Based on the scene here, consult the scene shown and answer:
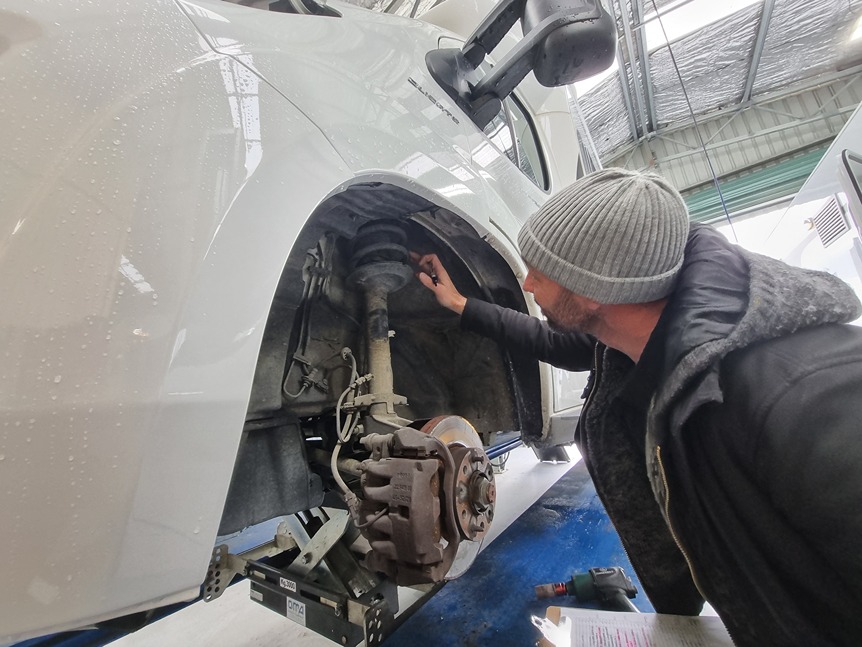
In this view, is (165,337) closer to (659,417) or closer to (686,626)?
(659,417)

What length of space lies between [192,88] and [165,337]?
0.34m

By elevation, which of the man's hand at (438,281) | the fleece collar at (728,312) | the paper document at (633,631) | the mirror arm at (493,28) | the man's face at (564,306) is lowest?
the paper document at (633,631)

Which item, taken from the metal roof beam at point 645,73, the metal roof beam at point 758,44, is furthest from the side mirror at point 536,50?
the metal roof beam at point 758,44

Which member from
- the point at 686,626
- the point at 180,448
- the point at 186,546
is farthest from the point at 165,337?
the point at 686,626

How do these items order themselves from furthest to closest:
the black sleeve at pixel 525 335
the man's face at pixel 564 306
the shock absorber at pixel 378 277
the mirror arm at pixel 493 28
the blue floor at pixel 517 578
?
1. the blue floor at pixel 517 578
2. the black sleeve at pixel 525 335
3. the mirror arm at pixel 493 28
4. the shock absorber at pixel 378 277
5. the man's face at pixel 564 306

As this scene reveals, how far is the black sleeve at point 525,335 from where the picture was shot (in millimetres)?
1301

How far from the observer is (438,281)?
1355 mm

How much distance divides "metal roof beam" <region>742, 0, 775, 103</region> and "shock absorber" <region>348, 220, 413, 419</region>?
6490 mm

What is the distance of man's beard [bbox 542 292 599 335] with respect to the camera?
0.92m

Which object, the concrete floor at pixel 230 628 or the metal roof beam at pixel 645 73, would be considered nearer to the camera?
the concrete floor at pixel 230 628

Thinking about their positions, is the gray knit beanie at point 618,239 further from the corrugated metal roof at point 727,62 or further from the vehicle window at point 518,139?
the corrugated metal roof at point 727,62

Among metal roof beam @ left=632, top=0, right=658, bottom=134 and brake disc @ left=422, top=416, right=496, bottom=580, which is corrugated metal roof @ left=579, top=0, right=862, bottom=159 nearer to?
metal roof beam @ left=632, top=0, right=658, bottom=134

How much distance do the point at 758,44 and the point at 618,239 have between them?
722 centimetres

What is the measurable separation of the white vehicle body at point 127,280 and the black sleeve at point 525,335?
2.45 ft
